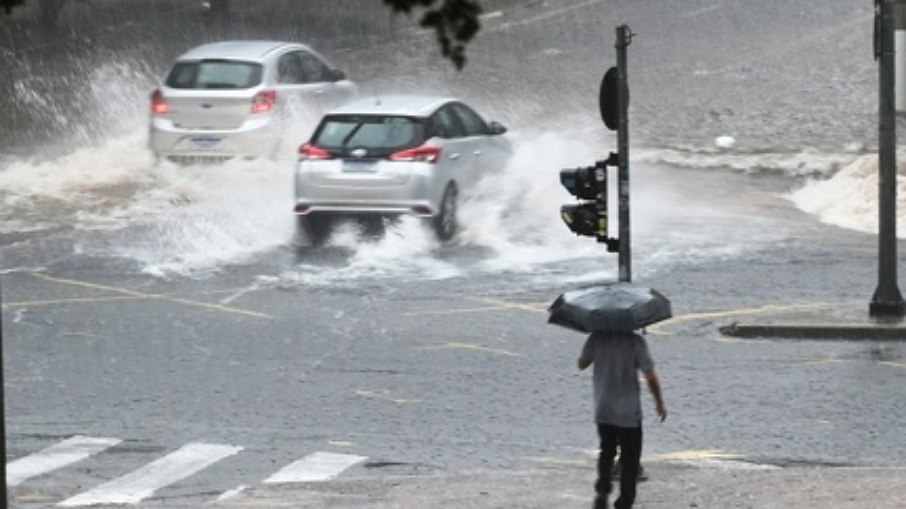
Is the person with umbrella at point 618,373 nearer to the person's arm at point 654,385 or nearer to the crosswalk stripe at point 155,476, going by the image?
the person's arm at point 654,385

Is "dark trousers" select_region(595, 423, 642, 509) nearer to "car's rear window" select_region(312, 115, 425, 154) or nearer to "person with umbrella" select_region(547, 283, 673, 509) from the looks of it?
"person with umbrella" select_region(547, 283, 673, 509)

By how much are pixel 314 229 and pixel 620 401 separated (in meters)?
13.2

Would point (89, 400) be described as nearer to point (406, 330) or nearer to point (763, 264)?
point (406, 330)

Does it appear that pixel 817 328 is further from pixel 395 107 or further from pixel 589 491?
pixel 395 107

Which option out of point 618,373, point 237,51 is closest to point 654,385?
point 618,373

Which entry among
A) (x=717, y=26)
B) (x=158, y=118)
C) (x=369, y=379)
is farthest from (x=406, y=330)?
(x=717, y=26)

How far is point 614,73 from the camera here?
1833cm

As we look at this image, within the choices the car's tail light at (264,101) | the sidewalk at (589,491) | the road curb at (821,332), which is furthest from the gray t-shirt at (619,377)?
the car's tail light at (264,101)

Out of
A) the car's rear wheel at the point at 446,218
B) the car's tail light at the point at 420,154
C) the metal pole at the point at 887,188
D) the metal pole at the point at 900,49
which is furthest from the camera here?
the metal pole at the point at 900,49

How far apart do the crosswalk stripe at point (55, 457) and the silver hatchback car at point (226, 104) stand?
13173 mm

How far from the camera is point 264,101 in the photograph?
30.4 m

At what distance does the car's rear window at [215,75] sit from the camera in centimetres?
3050

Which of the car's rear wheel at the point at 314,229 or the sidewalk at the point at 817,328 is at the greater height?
the car's rear wheel at the point at 314,229

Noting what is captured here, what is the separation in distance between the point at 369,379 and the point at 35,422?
2.91 meters
